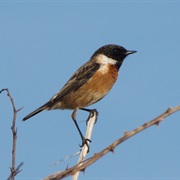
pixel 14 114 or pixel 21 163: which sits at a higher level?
pixel 14 114

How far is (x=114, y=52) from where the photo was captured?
8789 mm

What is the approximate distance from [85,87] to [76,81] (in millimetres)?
274

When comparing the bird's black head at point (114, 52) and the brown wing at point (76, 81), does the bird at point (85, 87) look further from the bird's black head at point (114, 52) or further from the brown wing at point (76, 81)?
Answer: the bird's black head at point (114, 52)

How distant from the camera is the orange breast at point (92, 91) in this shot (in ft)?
25.9

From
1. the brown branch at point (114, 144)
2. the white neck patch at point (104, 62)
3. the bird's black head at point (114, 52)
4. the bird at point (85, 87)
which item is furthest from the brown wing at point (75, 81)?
the brown branch at point (114, 144)

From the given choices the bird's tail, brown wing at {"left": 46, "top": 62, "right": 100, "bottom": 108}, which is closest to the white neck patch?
brown wing at {"left": 46, "top": 62, "right": 100, "bottom": 108}

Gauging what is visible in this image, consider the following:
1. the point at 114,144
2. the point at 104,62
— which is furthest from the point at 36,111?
the point at 114,144

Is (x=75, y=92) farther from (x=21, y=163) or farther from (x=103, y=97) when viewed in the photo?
(x=21, y=163)

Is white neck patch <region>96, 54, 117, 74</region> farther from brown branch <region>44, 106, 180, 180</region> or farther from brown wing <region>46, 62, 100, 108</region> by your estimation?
brown branch <region>44, 106, 180, 180</region>

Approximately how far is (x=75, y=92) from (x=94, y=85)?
1.32ft

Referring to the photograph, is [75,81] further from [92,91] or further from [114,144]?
[114,144]

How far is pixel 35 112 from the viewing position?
7.69 m

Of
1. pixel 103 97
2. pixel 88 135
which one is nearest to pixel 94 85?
pixel 103 97

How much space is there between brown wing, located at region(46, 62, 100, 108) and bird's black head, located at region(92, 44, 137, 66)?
1.64 ft
